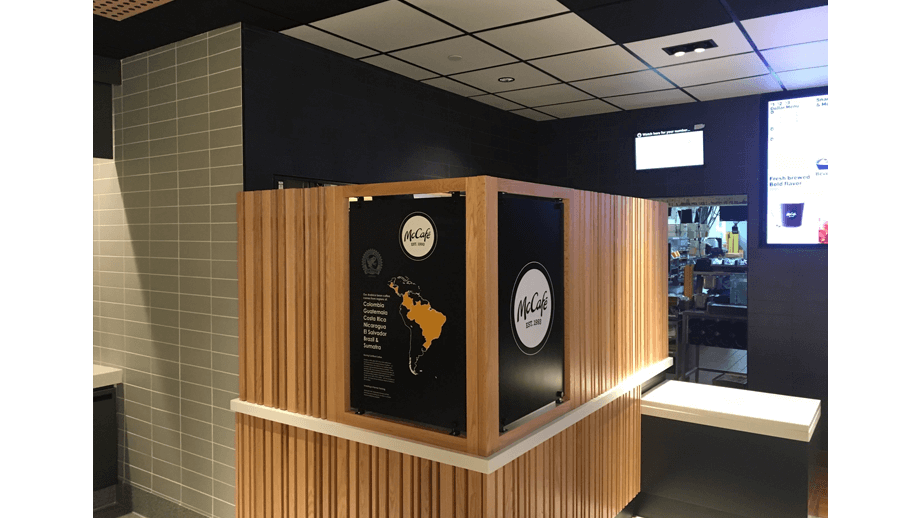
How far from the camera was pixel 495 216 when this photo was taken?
2285 millimetres

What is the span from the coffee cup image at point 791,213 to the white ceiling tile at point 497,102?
265cm

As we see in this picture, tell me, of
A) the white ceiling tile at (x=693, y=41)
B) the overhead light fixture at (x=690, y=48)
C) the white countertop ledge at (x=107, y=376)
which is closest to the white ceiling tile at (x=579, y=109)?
the white ceiling tile at (x=693, y=41)

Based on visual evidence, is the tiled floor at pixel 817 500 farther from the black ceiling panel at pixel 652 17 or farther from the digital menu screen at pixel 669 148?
the digital menu screen at pixel 669 148

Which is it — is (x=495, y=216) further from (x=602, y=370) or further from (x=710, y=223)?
→ (x=710, y=223)

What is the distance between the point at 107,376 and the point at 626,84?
4636mm

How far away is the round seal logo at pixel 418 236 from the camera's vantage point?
7.81 feet

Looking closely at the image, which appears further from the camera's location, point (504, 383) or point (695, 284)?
point (695, 284)

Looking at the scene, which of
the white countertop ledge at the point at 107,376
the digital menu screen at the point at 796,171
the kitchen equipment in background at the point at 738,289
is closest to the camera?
the white countertop ledge at the point at 107,376

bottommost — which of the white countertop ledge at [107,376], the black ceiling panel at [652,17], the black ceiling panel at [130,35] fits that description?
the white countertop ledge at [107,376]

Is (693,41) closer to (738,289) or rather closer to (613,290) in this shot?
(613,290)

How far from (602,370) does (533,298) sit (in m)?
0.89
